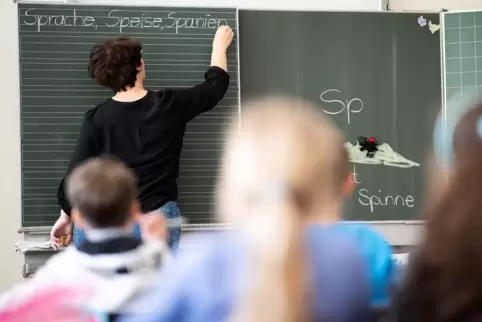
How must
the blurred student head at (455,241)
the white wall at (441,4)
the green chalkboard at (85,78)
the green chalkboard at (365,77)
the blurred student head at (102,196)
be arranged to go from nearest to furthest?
the blurred student head at (455,241) → the blurred student head at (102,196) → the green chalkboard at (85,78) → the green chalkboard at (365,77) → the white wall at (441,4)

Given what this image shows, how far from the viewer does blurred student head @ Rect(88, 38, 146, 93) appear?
104 inches

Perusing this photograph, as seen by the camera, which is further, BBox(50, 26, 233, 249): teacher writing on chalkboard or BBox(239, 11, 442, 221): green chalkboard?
BBox(239, 11, 442, 221): green chalkboard

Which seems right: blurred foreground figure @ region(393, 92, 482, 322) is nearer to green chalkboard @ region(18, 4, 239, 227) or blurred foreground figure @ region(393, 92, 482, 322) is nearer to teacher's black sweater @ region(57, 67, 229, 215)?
teacher's black sweater @ region(57, 67, 229, 215)

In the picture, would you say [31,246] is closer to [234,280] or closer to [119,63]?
[119,63]

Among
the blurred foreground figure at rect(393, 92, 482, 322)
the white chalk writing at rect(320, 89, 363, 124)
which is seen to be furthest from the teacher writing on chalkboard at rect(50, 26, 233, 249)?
the blurred foreground figure at rect(393, 92, 482, 322)

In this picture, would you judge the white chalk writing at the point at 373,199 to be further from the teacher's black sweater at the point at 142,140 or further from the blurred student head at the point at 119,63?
the blurred student head at the point at 119,63

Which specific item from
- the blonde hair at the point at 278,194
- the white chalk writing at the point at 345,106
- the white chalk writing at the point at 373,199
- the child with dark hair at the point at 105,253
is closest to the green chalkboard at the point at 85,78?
the white chalk writing at the point at 345,106

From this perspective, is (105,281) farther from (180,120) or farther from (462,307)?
(180,120)

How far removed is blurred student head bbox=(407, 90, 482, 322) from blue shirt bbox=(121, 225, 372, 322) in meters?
0.12

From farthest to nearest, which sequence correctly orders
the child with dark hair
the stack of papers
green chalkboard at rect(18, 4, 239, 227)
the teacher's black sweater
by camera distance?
green chalkboard at rect(18, 4, 239, 227)
the stack of papers
the teacher's black sweater
the child with dark hair

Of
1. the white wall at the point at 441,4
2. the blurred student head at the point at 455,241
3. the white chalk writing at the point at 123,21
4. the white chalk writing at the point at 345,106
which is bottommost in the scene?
the blurred student head at the point at 455,241

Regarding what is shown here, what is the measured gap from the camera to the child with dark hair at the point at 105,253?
140 centimetres

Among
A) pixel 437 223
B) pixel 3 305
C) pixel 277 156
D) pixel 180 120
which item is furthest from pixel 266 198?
pixel 180 120

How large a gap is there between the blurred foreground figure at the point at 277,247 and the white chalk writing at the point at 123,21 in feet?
6.73
